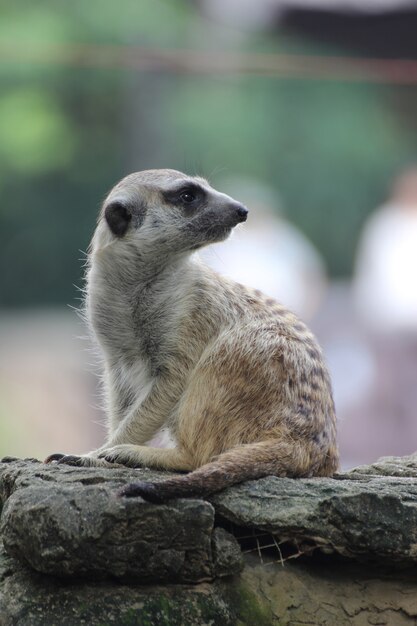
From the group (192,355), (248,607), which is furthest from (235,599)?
(192,355)

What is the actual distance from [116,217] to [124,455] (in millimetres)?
992

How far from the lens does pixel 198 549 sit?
388 centimetres

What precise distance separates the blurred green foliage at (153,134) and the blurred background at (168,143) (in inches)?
1.0

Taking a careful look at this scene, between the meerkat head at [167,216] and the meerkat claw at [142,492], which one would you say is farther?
the meerkat head at [167,216]

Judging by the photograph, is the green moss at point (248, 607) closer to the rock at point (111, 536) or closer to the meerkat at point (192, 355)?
the rock at point (111, 536)

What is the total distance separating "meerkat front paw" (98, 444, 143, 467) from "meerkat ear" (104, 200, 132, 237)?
90 centimetres

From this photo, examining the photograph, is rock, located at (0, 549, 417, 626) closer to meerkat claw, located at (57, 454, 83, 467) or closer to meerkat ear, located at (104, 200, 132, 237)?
meerkat claw, located at (57, 454, 83, 467)

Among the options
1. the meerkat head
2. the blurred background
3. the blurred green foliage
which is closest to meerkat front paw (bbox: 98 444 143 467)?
the meerkat head

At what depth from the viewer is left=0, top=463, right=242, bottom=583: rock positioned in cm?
375

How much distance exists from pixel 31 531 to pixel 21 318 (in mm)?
14120

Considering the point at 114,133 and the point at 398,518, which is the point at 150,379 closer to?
the point at 398,518

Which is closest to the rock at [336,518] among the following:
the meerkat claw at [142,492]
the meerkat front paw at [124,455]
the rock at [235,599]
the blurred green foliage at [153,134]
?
the rock at [235,599]

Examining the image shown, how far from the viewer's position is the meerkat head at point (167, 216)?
4930mm

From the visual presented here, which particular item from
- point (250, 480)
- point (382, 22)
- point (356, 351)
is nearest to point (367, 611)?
point (250, 480)
